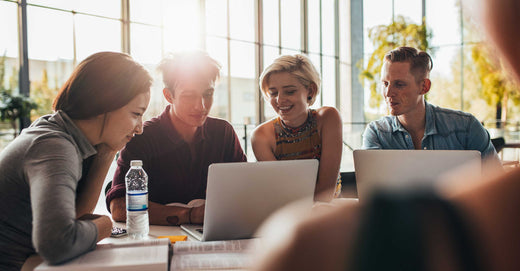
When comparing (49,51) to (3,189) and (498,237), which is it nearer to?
(3,189)

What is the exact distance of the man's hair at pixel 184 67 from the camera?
6.35 feet

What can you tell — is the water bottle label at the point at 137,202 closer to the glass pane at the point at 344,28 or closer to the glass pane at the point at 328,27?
the glass pane at the point at 328,27

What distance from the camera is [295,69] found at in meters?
2.06

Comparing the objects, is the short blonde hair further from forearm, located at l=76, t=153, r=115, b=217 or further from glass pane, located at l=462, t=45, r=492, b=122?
glass pane, located at l=462, t=45, r=492, b=122

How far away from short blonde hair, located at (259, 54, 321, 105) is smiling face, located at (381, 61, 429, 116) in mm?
413

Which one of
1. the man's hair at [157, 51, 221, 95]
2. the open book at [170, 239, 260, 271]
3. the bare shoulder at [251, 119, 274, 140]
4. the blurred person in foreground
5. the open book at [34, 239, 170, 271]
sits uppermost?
the man's hair at [157, 51, 221, 95]

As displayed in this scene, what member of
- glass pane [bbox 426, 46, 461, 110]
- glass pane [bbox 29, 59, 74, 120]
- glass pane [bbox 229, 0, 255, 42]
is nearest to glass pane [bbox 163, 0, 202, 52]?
glass pane [bbox 229, 0, 255, 42]

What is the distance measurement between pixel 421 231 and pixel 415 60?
6.61 feet

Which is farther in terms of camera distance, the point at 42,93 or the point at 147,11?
the point at 147,11

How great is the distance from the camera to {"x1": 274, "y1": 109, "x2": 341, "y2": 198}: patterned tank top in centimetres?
209

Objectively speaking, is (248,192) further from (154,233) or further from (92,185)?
(92,185)

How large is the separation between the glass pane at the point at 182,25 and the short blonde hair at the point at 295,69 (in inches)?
228

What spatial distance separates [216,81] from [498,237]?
1.83m

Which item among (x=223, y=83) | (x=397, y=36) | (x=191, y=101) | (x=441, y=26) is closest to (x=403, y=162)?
(x=191, y=101)
